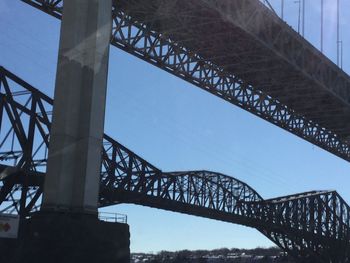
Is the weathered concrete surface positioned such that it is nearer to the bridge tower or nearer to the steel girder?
the bridge tower

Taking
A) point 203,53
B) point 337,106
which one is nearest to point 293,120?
point 337,106

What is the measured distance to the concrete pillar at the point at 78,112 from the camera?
21531 millimetres

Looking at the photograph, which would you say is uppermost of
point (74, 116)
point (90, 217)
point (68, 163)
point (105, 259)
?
point (74, 116)

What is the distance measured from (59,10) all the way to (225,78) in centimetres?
1607

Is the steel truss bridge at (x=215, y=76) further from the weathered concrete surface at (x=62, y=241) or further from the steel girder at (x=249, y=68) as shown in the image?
the weathered concrete surface at (x=62, y=241)

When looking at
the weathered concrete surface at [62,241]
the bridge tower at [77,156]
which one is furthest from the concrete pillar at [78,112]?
the weathered concrete surface at [62,241]

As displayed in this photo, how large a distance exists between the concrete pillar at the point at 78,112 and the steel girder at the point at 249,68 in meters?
9.09

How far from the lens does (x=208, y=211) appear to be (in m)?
87.1

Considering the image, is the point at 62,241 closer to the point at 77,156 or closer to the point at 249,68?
the point at 77,156

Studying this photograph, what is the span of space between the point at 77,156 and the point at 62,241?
3.08 m

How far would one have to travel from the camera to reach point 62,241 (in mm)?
20875

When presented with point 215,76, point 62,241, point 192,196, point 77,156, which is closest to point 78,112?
point 77,156

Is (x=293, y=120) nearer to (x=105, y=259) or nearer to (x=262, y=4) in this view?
(x=262, y=4)

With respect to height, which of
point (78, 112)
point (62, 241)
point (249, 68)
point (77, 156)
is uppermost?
point (249, 68)
